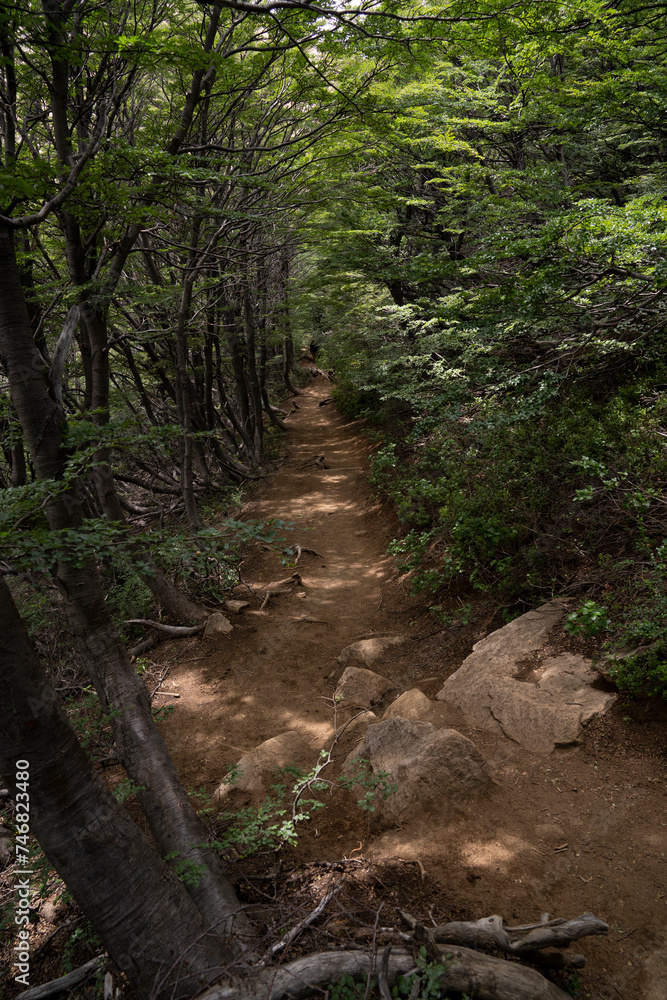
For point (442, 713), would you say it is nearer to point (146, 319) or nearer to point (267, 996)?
point (267, 996)

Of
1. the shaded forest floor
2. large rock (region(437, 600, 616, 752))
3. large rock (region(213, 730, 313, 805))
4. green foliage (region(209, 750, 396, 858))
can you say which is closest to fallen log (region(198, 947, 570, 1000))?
the shaded forest floor

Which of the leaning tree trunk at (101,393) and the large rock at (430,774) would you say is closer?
the large rock at (430,774)

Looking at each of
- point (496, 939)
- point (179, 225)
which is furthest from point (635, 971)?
point (179, 225)

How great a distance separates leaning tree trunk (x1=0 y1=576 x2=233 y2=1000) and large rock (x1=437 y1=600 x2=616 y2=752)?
2660 millimetres

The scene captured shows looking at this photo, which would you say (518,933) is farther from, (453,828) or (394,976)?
(453,828)

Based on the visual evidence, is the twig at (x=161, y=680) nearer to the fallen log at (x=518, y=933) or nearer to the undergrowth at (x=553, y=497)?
the undergrowth at (x=553, y=497)

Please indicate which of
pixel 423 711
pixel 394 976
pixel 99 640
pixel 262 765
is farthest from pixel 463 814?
pixel 99 640

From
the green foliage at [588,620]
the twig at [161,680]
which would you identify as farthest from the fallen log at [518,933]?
the twig at [161,680]

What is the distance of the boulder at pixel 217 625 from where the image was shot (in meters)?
7.68

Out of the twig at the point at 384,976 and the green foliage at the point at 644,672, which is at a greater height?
the green foliage at the point at 644,672

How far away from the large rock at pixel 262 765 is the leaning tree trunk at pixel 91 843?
4.86ft

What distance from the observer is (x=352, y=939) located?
2.57 metres

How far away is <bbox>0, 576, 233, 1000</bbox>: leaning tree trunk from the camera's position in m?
2.23

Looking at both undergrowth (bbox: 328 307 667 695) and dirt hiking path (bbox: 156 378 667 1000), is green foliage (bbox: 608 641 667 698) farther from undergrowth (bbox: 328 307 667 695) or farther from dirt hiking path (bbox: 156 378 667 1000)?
dirt hiking path (bbox: 156 378 667 1000)
